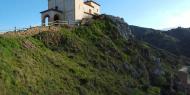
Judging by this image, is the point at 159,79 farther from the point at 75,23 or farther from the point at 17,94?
the point at 17,94

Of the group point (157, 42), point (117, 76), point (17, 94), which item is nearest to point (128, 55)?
point (117, 76)

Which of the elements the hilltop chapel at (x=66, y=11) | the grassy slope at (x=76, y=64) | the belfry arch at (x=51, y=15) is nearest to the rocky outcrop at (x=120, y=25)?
the grassy slope at (x=76, y=64)

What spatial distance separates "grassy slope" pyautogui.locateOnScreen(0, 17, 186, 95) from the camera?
40.2 metres

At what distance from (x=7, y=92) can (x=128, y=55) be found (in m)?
28.2

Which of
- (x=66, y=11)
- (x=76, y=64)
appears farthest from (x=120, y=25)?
(x=76, y=64)

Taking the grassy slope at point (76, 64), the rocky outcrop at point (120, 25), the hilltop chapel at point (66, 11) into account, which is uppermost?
the hilltop chapel at point (66, 11)

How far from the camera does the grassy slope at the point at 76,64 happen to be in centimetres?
4019

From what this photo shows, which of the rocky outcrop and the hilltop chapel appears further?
the rocky outcrop

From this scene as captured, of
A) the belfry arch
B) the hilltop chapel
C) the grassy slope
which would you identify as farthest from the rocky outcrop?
the belfry arch

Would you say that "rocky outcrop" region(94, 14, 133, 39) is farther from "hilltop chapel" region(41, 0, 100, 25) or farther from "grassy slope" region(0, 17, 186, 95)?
"hilltop chapel" region(41, 0, 100, 25)

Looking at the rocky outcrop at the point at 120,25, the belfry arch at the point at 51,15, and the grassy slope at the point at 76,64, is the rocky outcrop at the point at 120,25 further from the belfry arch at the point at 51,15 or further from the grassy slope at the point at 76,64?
the belfry arch at the point at 51,15

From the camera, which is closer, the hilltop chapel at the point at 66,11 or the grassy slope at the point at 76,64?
the grassy slope at the point at 76,64

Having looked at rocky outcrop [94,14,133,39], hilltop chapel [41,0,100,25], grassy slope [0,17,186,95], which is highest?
hilltop chapel [41,0,100,25]

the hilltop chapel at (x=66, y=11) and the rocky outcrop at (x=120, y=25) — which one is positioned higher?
the hilltop chapel at (x=66, y=11)
